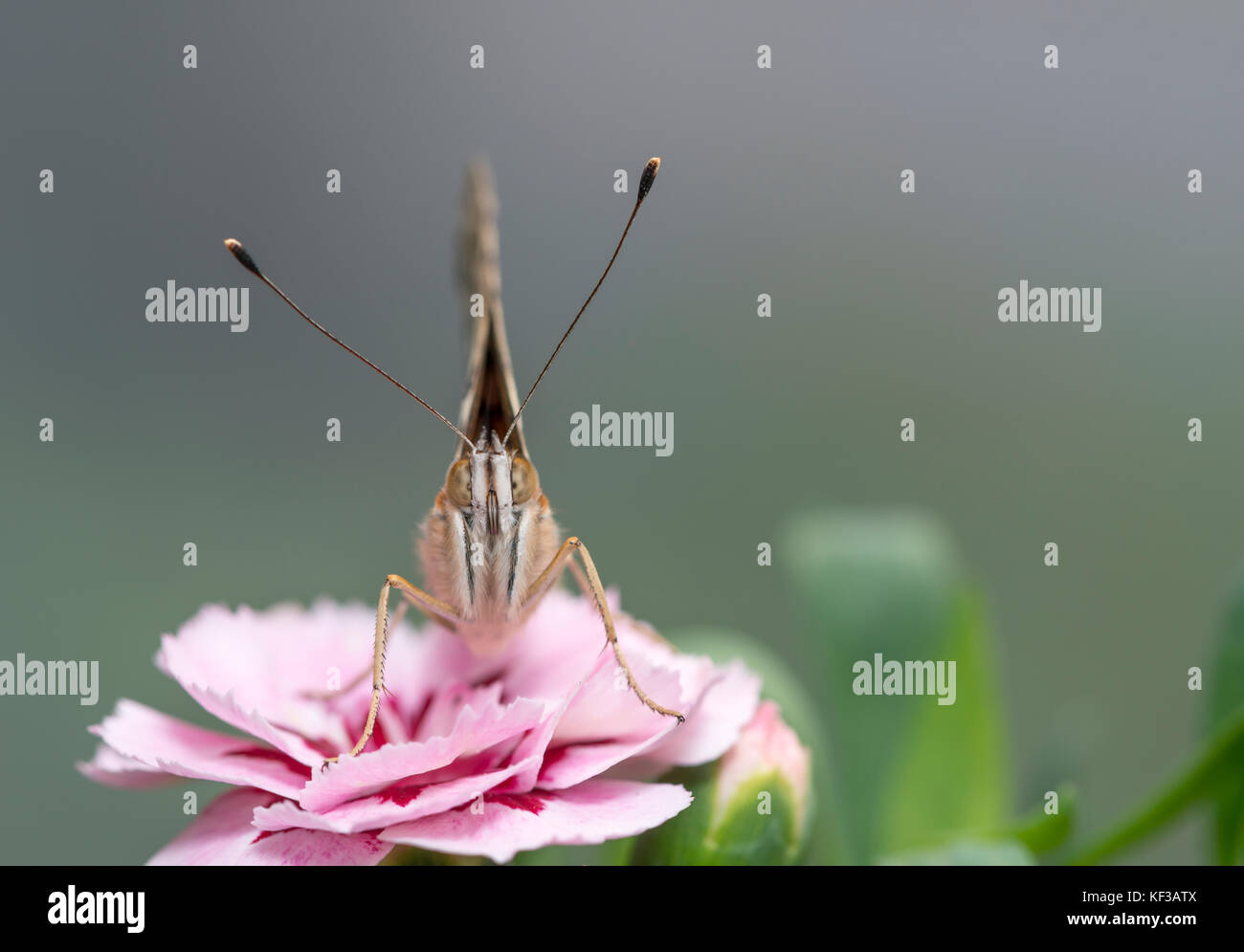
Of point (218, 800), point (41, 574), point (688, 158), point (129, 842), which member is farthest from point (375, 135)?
point (218, 800)

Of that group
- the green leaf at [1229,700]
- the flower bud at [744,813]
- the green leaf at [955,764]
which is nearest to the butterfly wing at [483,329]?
the flower bud at [744,813]

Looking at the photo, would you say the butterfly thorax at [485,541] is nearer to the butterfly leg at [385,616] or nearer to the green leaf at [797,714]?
the butterfly leg at [385,616]

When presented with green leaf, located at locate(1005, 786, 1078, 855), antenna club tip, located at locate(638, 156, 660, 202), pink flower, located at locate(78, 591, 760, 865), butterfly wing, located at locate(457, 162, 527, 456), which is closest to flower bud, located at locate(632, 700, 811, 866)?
pink flower, located at locate(78, 591, 760, 865)

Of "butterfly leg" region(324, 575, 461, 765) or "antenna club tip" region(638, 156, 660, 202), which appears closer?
"butterfly leg" region(324, 575, 461, 765)

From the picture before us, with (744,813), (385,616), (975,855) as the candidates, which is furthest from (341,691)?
(975,855)

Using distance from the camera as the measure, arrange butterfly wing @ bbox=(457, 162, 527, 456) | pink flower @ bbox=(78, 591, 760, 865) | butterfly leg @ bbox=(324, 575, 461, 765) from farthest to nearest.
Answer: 1. butterfly wing @ bbox=(457, 162, 527, 456)
2. butterfly leg @ bbox=(324, 575, 461, 765)
3. pink flower @ bbox=(78, 591, 760, 865)

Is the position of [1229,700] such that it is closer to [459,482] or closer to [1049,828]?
[1049,828]

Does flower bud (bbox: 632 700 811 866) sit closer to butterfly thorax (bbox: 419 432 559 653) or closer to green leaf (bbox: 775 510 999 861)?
butterfly thorax (bbox: 419 432 559 653)
